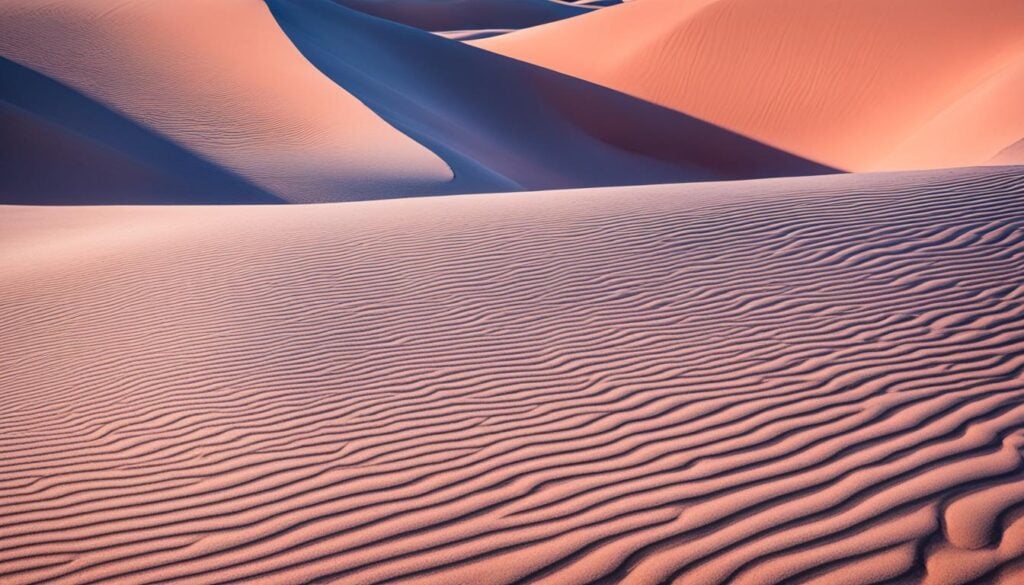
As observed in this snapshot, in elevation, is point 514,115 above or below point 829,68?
above

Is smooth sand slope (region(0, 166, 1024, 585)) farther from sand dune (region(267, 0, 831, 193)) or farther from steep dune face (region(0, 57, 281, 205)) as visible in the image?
sand dune (region(267, 0, 831, 193))

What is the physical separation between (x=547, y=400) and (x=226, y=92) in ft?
59.6

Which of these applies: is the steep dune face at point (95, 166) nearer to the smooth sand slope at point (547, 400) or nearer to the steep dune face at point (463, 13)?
the smooth sand slope at point (547, 400)

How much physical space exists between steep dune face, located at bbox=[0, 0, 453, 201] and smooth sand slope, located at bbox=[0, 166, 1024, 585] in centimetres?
885

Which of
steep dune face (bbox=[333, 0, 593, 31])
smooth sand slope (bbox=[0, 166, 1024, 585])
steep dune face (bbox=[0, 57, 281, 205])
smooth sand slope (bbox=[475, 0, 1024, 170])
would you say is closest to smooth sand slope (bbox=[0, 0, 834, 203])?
steep dune face (bbox=[0, 57, 281, 205])

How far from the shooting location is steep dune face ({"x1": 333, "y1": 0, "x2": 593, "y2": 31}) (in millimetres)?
56312

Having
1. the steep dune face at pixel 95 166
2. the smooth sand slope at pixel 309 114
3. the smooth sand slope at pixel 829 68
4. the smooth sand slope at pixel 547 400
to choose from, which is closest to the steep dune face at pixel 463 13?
the smooth sand slope at pixel 309 114

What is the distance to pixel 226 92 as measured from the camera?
2062 centimetres

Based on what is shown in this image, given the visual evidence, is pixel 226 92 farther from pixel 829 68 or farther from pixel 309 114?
pixel 829 68

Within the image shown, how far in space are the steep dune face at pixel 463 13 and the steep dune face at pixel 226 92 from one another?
108 feet

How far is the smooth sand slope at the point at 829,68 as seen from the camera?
914 inches

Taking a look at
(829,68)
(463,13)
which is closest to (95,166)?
(829,68)

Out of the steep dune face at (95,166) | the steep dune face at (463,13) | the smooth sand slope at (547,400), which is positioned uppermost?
the steep dune face at (463,13)

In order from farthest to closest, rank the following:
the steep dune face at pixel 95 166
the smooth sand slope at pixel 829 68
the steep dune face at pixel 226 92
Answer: the smooth sand slope at pixel 829 68, the steep dune face at pixel 226 92, the steep dune face at pixel 95 166
